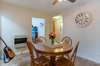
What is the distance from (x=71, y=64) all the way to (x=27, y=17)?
350 cm

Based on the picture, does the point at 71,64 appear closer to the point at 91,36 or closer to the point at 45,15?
the point at 91,36

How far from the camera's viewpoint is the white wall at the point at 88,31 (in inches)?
138

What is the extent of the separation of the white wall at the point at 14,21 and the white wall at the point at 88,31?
83.5 inches

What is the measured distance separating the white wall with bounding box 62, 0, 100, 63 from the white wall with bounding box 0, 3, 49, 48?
6.96ft

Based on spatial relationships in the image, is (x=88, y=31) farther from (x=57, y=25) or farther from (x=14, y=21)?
(x=14, y=21)

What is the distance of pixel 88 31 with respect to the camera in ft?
12.5

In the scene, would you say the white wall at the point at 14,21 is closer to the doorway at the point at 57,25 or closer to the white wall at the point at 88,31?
the doorway at the point at 57,25

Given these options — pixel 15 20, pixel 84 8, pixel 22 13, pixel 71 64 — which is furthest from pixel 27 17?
pixel 71 64

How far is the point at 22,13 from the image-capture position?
4785 mm

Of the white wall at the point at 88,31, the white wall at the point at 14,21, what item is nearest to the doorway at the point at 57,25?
the white wall at the point at 88,31

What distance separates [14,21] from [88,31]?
10.8 ft

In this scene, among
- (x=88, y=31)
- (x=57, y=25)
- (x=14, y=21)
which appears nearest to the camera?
(x=88, y=31)

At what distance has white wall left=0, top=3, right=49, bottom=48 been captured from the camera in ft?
13.8

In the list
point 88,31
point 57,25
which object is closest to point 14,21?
point 57,25
